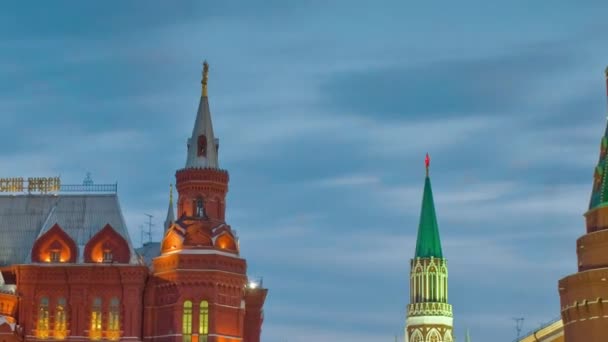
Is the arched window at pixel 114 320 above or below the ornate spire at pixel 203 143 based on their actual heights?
below

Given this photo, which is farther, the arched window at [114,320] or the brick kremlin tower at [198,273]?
the arched window at [114,320]

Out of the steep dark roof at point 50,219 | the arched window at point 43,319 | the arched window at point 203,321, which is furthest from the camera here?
the steep dark roof at point 50,219

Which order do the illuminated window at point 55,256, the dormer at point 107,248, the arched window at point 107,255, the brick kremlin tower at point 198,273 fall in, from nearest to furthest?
the brick kremlin tower at point 198,273
the arched window at point 107,255
the dormer at point 107,248
the illuminated window at point 55,256

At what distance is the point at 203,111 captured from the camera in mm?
140625

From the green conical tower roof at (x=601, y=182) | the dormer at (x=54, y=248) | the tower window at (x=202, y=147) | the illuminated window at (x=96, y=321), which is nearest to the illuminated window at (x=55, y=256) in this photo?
the dormer at (x=54, y=248)

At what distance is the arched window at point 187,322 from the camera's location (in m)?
130

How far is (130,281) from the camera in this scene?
5212 inches

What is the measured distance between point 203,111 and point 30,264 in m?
21.9

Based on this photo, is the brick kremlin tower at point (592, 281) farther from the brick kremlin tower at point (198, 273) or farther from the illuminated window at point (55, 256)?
the illuminated window at point (55, 256)

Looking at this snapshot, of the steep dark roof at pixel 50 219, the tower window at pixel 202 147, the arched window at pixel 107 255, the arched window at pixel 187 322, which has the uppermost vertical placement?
the tower window at pixel 202 147

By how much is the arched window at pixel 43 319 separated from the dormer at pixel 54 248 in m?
3.86

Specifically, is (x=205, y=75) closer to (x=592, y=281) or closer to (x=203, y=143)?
(x=203, y=143)

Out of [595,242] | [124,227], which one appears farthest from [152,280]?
[595,242]

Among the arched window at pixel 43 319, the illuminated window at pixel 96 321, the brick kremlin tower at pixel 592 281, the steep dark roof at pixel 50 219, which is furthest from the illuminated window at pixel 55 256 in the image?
the brick kremlin tower at pixel 592 281
